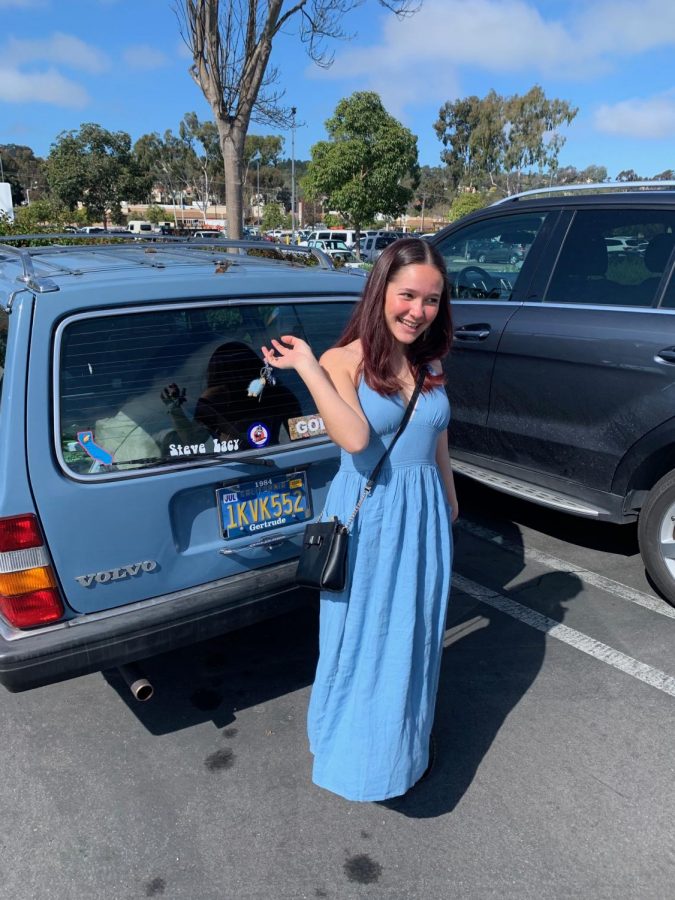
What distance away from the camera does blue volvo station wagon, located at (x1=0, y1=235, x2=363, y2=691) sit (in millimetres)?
2268

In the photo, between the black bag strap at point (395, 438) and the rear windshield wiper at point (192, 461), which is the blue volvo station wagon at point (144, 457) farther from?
the black bag strap at point (395, 438)

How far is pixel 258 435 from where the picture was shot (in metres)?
2.74

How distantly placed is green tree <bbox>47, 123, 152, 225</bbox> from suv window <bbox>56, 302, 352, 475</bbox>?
4757 cm

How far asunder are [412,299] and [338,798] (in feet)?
5.72

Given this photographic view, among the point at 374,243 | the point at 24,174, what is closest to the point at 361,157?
the point at 374,243

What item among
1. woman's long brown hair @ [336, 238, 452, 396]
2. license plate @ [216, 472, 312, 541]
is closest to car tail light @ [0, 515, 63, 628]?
license plate @ [216, 472, 312, 541]

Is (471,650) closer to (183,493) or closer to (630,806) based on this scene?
(630,806)

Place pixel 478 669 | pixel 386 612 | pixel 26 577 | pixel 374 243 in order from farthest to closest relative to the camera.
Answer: pixel 374 243, pixel 478 669, pixel 26 577, pixel 386 612

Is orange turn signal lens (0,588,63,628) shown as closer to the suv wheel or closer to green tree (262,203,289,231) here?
the suv wheel

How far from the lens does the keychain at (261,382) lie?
273 centimetres

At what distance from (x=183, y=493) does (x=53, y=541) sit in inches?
18.2

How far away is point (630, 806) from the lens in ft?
7.95

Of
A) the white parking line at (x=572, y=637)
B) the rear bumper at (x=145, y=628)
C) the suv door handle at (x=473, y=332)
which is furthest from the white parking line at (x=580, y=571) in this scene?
the rear bumper at (x=145, y=628)

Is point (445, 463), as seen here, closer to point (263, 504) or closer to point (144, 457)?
point (263, 504)
